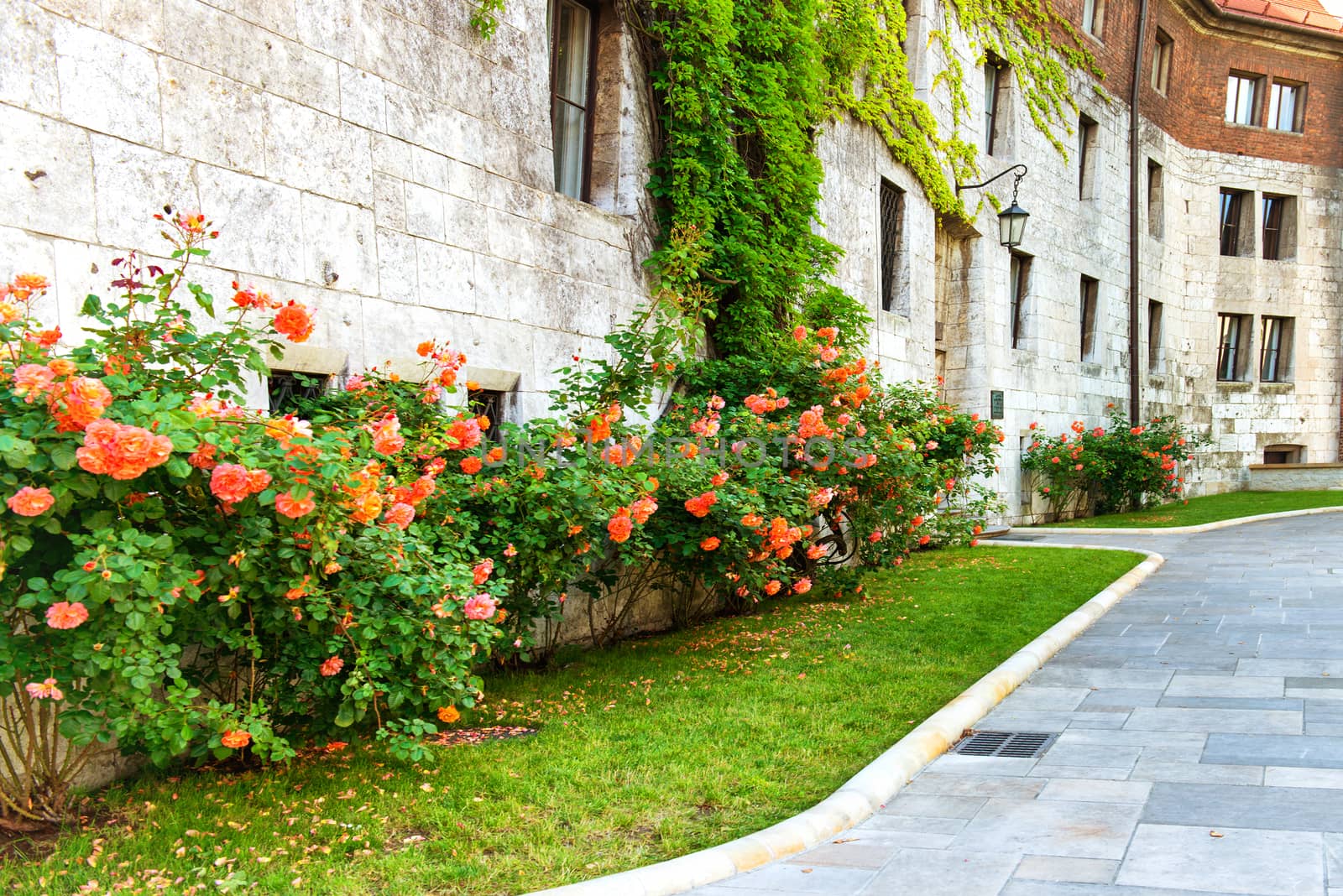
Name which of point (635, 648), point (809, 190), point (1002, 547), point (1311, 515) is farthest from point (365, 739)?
point (1311, 515)

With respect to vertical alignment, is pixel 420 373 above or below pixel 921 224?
below

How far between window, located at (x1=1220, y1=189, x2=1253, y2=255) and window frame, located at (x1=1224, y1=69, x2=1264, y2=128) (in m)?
1.49

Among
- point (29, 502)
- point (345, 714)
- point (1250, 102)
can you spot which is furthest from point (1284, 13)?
point (29, 502)

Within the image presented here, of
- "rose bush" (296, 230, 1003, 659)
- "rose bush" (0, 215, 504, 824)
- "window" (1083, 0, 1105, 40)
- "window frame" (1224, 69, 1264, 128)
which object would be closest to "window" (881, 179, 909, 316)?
"rose bush" (296, 230, 1003, 659)

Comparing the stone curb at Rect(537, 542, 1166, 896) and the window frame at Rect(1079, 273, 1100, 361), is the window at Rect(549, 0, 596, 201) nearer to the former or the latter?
the stone curb at Rect(537, 542, 1166, 896)

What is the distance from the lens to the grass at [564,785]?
146 inches

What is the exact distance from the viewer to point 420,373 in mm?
6477

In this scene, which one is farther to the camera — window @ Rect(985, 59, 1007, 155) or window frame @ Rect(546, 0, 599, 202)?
window @ Rect(985, 59, 1007, 155)

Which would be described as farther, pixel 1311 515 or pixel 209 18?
pixel 1311 515

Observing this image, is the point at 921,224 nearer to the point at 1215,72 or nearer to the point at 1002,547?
the point at 1002,547

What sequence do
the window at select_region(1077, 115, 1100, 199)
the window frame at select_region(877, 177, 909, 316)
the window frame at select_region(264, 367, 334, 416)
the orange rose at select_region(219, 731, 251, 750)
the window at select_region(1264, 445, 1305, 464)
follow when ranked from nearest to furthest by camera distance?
the orange rose at select_region(219, 731, 251, 750)
the window frame at select_region(264, 367, 334, 416)
the window frame at select_region(877, 177, 909, 316)
the window at select_region(1077, 115, 1100, 199)
the window at select_region(1264, 445, 1305, 464)

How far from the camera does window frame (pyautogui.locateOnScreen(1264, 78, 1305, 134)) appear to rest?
23859 mm

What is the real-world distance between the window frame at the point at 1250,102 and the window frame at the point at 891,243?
546 inches

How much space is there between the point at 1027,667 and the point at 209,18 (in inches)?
228
